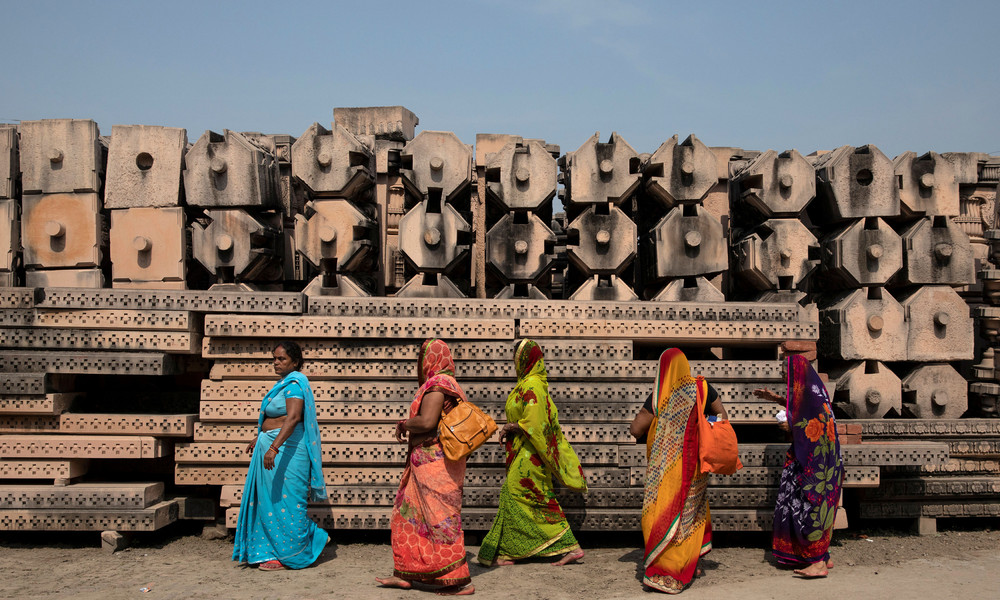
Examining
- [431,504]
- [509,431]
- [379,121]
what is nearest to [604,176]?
[379,121]

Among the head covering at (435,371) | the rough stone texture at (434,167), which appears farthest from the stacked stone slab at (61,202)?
the head covering at (435,371)

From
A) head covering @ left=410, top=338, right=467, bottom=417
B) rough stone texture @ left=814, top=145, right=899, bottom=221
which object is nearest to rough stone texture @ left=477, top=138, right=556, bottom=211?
head covering @ left=410, top=338, right=467, bottom=417

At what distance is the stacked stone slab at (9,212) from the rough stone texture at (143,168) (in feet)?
2.52

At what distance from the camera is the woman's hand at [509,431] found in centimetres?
517

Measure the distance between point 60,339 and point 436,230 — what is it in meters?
2.98

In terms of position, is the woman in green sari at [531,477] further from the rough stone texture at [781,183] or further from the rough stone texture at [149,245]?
the rough stone texture at [149,245]

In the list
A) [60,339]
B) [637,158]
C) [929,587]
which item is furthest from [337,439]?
[929,587]

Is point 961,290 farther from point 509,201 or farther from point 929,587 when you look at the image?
point 509,201

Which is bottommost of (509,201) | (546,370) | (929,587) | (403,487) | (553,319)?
(929,587)

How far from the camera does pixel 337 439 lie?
5742 millimetres

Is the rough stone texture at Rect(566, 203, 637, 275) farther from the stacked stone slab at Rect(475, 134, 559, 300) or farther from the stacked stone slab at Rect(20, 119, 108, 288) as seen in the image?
the stacked stone slab at Rect(20, 119, 108, 288)

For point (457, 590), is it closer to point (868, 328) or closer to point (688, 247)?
point (688, 247)

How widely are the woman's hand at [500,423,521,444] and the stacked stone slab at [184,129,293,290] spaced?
2572 millimetres

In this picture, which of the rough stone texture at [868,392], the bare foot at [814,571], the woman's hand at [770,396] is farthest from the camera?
the rough stone texture at [868,392]
